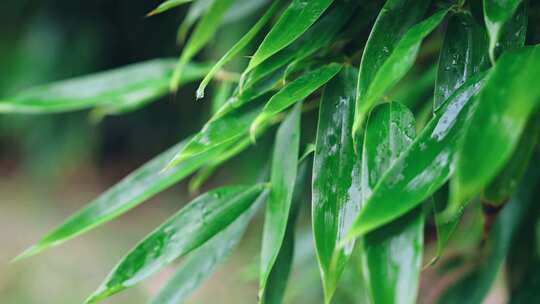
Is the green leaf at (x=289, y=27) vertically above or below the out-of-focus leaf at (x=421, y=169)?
above

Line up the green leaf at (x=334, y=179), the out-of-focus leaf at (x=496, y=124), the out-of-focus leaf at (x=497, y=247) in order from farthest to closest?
the out-of-focus leaf at (x=497, y=247) < the green leaf at (x=334, y=179) < the out-of-focus leaf at (x=496, y=124)

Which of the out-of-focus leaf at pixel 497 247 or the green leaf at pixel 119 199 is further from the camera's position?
the out-of-focus leaf at pixel 497 247

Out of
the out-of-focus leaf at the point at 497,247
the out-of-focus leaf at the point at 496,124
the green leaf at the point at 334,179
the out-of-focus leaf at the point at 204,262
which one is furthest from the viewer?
the out-of-focus leaf at the point at 497,247

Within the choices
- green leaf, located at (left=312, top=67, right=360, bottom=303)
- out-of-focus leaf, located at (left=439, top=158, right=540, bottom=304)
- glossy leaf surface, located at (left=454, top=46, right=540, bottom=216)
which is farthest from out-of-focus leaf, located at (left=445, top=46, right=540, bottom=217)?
out-of-focus leaf, located at (left=439, top=158, right=540, bottom=304)

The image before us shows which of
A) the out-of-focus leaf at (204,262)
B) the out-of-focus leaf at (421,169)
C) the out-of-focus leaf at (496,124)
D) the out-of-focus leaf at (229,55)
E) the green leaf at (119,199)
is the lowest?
the out-of-focus leaf at (204,262)

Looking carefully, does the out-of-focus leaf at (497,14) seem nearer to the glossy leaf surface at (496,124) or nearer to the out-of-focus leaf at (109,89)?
the glossy leaf surface at (496,124)

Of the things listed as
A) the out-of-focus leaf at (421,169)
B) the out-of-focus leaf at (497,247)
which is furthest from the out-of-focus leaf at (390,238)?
the out-of-focus leaf at (497,247)

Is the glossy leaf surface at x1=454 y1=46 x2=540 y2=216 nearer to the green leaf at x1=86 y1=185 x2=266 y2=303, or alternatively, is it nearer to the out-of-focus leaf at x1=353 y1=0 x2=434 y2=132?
the out-of-focus leaf at x1=353 y1=0 x2=434 y2=132

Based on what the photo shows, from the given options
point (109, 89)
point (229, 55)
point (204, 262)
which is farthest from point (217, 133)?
point (109, 89)
